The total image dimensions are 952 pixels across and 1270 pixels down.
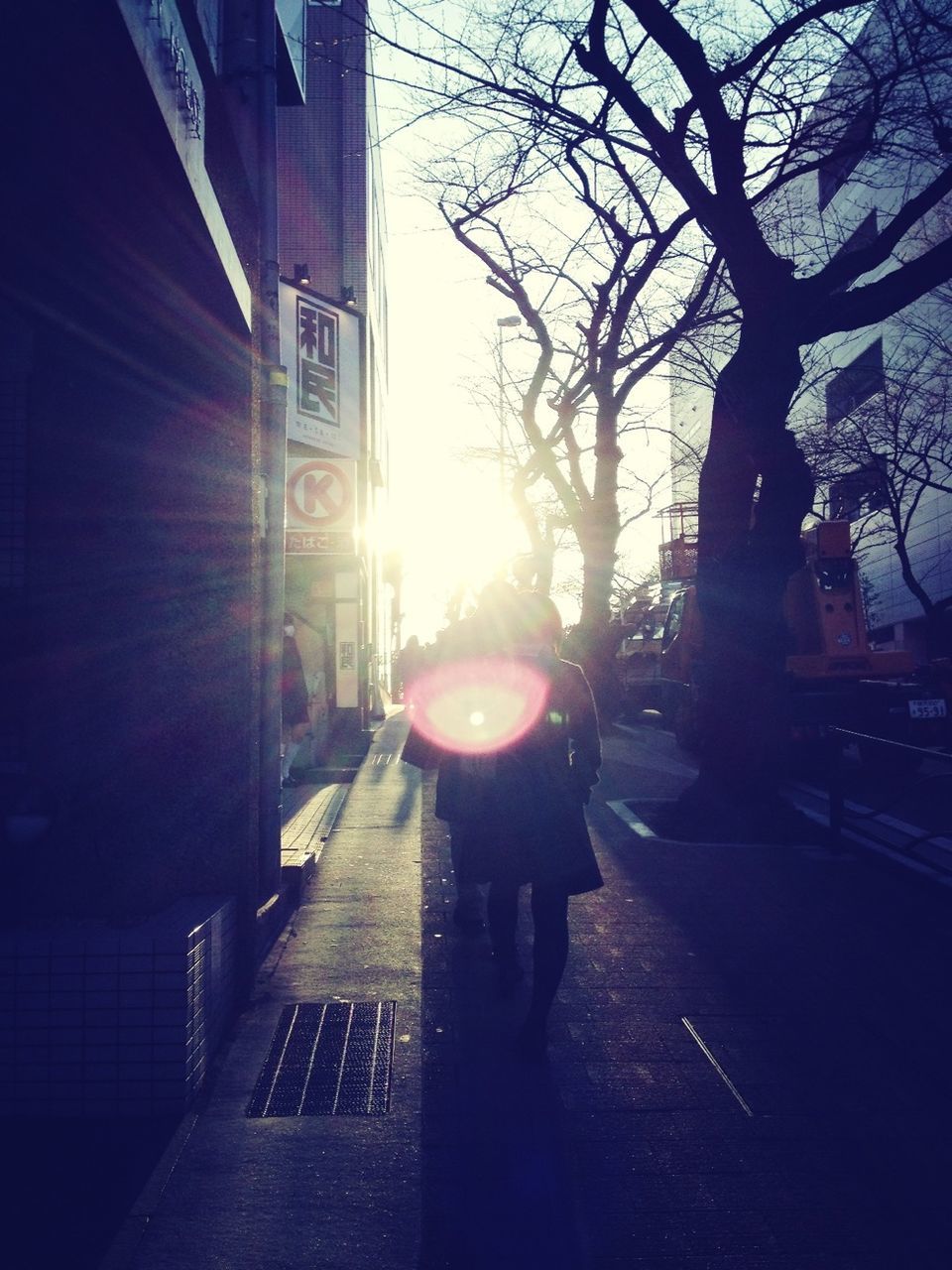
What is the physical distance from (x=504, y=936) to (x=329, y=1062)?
1.11 m

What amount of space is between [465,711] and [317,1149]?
2047 millimetres

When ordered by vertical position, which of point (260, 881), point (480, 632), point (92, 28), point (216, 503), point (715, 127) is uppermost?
point (715, 127)

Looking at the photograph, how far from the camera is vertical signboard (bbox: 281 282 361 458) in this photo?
8133 mm

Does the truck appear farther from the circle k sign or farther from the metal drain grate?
the metal drain grate

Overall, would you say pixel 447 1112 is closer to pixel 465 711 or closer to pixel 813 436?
pixel 465 711

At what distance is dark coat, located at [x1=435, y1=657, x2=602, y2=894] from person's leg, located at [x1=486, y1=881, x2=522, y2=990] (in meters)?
0.36

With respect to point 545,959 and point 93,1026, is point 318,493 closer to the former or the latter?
point 545,959

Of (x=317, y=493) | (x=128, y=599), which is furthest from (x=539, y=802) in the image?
(x=317, y=493)

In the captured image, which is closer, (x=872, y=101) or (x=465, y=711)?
(x=465, y=711)

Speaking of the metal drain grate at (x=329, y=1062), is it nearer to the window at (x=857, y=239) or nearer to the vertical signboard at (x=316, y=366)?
the vertical signboard at (x=316, y=366)

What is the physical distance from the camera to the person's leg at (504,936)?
204 inches

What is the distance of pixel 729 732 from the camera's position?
383 inches

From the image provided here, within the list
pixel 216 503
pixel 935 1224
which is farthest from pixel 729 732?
pixel 935 1224

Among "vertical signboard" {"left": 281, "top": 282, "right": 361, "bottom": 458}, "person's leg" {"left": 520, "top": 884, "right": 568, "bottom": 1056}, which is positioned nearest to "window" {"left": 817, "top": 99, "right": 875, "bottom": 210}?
"vertical signboard" {"left": 281, "top": 282, "right": 361, "bottom": 458}
